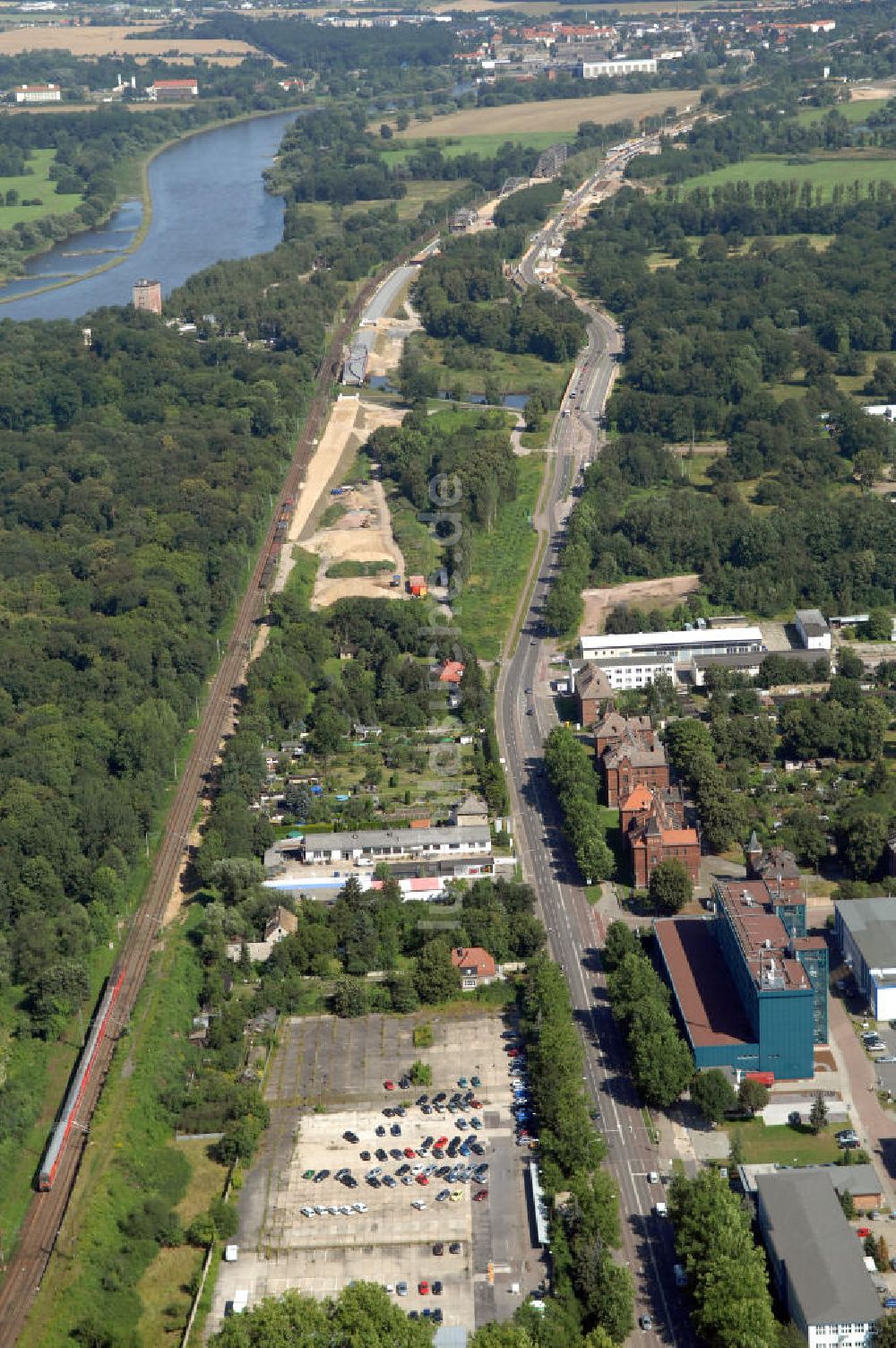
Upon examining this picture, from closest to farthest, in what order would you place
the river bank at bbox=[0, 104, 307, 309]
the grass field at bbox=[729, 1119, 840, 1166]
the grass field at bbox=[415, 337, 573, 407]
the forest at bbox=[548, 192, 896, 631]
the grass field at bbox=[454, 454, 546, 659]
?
the grass field at bbox=[729, 1119, 840, 1166] → the grass field at bbox=[454, 454, 546, 659] → the forest at bbox=[548, 192, 896, 631] → the grass field at bbox=[415, 337, 573, 407] → the river bank at bbox=[0, 104, 307, 309]

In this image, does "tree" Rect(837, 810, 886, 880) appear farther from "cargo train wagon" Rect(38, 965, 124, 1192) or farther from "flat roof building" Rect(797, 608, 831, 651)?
"cargo train wagon" Rect(38, 965, 124, 1192)

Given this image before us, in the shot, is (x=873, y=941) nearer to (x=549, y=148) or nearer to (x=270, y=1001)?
(x=270, y=1001)

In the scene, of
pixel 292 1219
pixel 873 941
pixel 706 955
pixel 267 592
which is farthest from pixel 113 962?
pixel 267 592

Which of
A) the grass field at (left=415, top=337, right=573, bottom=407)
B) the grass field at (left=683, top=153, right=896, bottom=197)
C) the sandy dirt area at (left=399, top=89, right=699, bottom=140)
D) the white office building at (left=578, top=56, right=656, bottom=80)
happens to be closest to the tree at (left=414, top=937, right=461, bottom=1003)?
the grass field at (left=415, top=337, right=573, bottom=407)

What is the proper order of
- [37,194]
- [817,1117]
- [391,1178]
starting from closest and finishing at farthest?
[391,1178] → [817,1117] → [37,194]

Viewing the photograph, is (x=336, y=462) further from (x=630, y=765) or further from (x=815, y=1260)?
(x=815, y=1260)

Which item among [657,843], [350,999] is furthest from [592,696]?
[350,999]
